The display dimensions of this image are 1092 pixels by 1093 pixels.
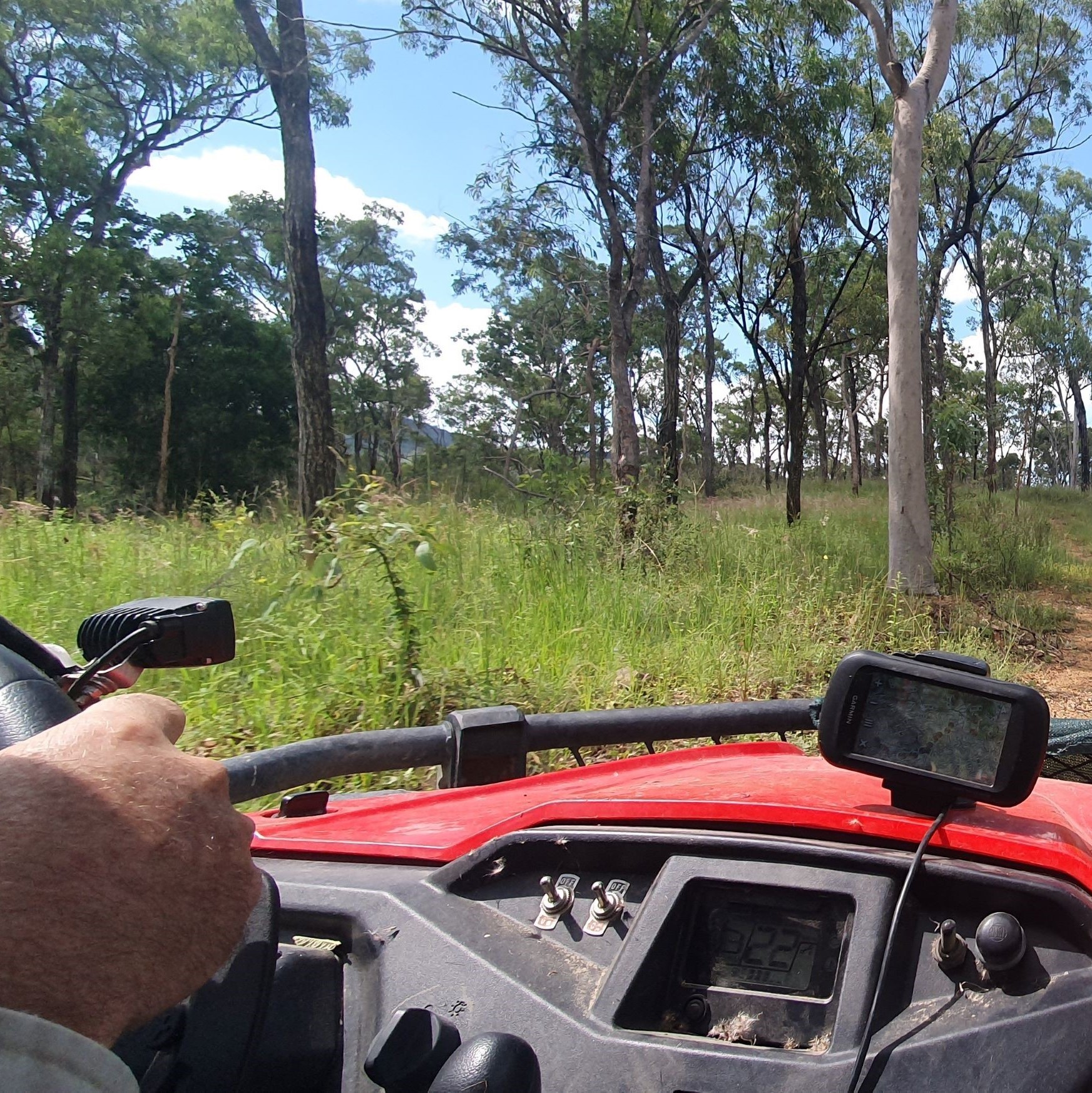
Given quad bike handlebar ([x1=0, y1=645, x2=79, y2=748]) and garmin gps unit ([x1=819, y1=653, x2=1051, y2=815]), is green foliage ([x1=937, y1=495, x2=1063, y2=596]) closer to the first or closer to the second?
garmin gps unit ([x1=819, y1=653, x2=1051, y2=815])

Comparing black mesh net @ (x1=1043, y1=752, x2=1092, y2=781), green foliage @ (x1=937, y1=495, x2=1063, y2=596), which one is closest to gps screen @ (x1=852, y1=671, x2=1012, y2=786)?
black mesh net @ (x1=1043, y1=752, x2=1092, y2=781)

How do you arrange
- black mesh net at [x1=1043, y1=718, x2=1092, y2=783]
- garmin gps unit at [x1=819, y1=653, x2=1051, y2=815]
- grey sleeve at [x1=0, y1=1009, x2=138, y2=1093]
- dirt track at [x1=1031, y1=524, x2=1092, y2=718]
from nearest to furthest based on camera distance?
grey sleeve at [x1=0, y1=1009, x2=138, y2=1093]
garmin gps unit at [x1=819, y1=653, x2=1051, y2=815]
black mesh net at [x1=1043, y1=718, x2=1092, y2=783]
dirt track at [x1=1031, y1=524, x2=1092, y2=718]

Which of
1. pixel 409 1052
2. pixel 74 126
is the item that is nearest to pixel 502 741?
pixel 409 1052

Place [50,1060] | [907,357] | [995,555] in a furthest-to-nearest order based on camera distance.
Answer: [995,555], [907,357], [50,1060]

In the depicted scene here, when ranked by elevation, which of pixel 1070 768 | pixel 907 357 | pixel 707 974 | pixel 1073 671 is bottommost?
pixel 1073 671

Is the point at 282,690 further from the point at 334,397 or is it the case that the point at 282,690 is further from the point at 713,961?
the point at 334,397

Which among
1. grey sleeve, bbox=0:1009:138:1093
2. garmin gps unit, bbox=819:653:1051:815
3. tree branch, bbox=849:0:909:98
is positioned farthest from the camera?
tree branch, bbox=849:0:909:98

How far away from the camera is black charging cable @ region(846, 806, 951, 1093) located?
83 centimetres

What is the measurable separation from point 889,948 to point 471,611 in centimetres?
419

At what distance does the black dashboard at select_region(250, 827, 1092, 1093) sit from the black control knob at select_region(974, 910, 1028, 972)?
0.02 metres

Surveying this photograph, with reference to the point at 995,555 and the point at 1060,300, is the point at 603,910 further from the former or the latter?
the point at 1060,300

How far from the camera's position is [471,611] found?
5035 mm

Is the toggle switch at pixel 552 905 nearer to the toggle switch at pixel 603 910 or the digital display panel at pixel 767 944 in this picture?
the toggle switch at pixel 603 910

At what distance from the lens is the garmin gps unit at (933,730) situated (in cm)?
105
